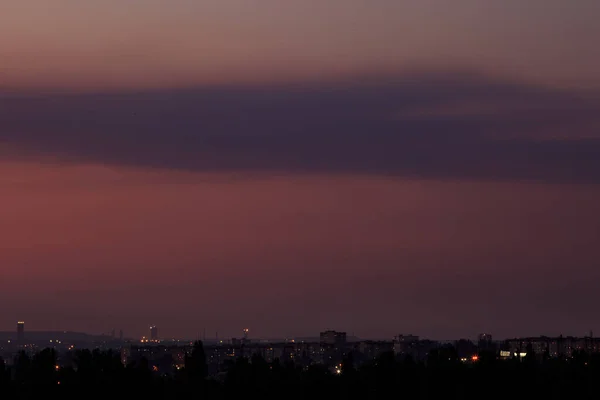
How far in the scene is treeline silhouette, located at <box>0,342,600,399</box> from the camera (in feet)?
340

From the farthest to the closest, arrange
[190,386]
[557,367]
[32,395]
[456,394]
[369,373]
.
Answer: [557,367], [369,373], [456,394], [190,386], [32,395]

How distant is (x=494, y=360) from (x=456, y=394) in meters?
11.0

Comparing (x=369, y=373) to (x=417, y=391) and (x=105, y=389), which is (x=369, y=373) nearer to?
(x=417, y=391)

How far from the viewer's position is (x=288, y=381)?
116062 millimetres

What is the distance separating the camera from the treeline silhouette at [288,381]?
10371 cm

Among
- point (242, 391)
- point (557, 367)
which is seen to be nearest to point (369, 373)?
point (242, 391)

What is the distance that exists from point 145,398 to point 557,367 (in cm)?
Answer: 5424

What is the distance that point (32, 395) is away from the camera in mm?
100562

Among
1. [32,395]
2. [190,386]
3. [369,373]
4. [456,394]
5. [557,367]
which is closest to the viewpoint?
[32,395]

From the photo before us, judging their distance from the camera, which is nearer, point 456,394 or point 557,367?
point 456,394

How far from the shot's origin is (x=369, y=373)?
408 feet

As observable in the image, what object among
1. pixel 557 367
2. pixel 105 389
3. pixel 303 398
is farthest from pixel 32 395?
pixel 557 367

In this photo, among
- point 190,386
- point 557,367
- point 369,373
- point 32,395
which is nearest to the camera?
point 32,395

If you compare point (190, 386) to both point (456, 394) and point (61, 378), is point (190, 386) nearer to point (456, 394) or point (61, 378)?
point (61, 378)
